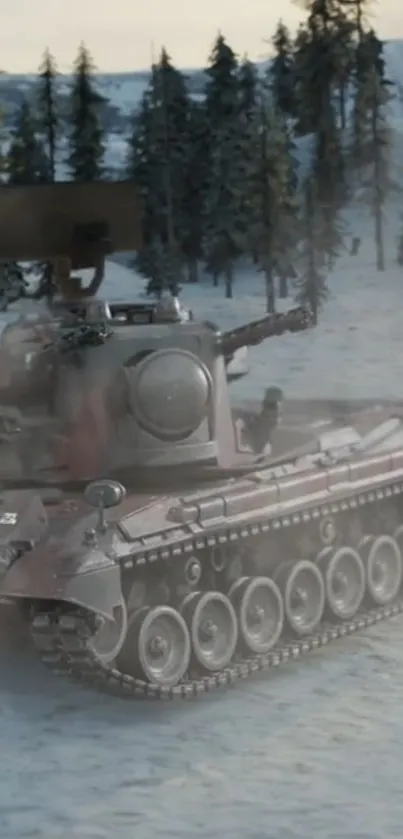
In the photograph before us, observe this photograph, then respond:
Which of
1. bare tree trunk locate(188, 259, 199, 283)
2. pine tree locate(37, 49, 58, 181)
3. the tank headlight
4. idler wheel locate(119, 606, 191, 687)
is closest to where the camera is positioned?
the tank headlight

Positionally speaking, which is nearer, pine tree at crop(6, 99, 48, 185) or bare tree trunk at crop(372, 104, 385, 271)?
pine tree at crop(6, 99, 48, 185)

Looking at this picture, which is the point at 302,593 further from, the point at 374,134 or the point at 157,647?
the point at 374,134

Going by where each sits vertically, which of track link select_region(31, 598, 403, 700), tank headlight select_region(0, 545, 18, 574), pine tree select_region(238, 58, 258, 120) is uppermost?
pine tree select_region(238, 58, 258, 120)

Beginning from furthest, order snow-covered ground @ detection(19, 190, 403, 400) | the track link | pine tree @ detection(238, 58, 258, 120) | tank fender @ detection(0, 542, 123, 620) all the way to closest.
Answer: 1. pine tree @ detection(238, 58, 258, 120)
2. snow-covered ground @ detection(19, 190, 403, 400)
3. the track link
4. tank fender @ detection(0, 542, 123, 620)

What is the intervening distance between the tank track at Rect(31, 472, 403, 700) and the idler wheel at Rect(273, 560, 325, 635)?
0.09m

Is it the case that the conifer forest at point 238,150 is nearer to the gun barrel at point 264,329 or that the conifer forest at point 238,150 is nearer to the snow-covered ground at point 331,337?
the snow-covered ground at point 331,337

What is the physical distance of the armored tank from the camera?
8945 millimetres

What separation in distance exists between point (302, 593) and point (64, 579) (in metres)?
2.46

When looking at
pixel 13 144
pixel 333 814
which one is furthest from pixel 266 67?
pixel 333 814

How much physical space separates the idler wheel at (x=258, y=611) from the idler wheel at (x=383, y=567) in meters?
1.14

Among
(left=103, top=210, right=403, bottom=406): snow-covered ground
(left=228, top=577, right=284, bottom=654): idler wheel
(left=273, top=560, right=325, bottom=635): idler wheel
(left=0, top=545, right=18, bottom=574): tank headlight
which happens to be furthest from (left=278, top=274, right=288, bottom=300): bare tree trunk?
(left=0, top=545, right=18, bottom=574): tank headlight

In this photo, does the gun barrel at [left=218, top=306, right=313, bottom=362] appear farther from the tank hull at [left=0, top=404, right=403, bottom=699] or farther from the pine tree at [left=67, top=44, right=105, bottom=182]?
the pine tree at [left=67, top=44, right=105, bottom=182]

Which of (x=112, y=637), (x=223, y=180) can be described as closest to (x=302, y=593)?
(x=112, y=637)

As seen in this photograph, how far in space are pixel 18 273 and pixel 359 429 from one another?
1294 cm
